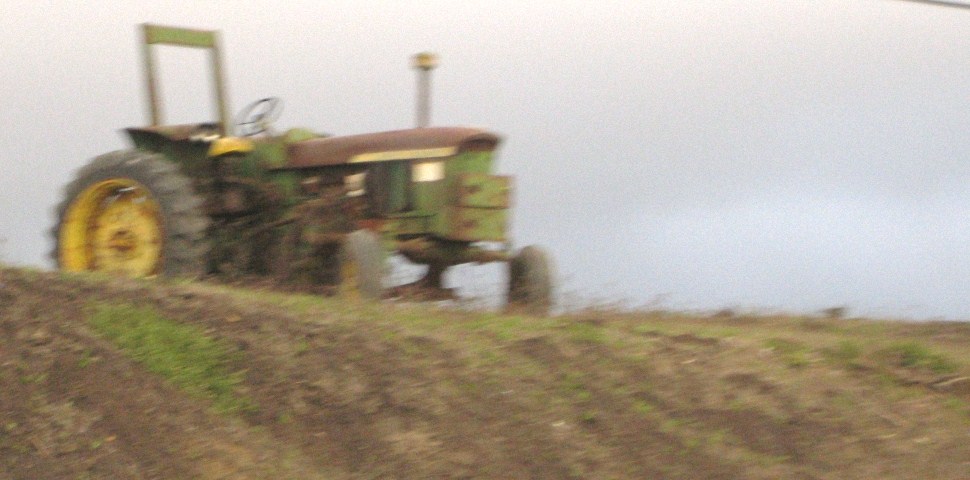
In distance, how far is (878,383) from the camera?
8844 mm

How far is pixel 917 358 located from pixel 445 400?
355cm

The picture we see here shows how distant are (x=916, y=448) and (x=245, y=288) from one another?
16.6 feet

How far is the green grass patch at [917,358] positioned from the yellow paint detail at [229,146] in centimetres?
541

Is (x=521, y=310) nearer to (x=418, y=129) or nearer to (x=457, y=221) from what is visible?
(x=457, y=221)

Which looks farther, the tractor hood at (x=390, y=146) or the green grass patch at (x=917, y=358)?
the tractor hood at (x=390, y=146)

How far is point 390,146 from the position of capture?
11188 mm

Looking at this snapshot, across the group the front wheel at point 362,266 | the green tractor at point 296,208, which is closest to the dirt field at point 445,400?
the front wheel at point 362,266

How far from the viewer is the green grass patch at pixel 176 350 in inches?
288

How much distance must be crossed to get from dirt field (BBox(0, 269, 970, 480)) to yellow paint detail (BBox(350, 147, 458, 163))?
2.14 metres

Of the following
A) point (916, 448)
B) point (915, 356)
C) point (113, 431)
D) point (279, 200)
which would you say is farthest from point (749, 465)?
point (279, 200)

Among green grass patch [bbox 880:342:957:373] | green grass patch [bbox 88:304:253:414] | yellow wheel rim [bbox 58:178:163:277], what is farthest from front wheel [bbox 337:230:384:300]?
green grass patch [bbox 880:342:957:373]

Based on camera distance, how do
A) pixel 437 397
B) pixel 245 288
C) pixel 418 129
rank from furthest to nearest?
pixel 418 129 < pixel 245 288 < pixel 437 397

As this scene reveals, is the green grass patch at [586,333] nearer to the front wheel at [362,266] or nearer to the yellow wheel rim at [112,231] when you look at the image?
the front wheel at [362,266]

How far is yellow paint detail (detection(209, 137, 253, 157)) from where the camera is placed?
37.7 feet
